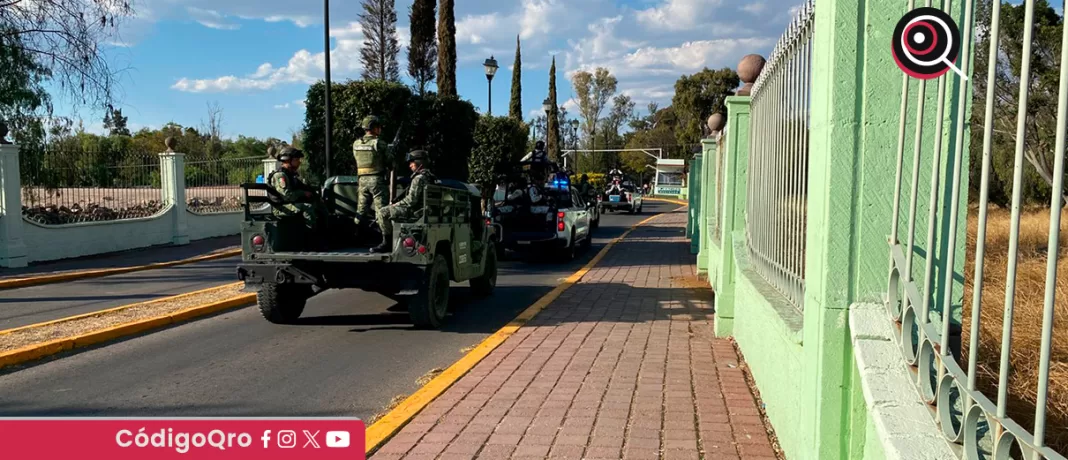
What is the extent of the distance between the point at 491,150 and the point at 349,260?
1779 centimetres

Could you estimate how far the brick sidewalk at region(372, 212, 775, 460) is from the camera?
429 centimetres

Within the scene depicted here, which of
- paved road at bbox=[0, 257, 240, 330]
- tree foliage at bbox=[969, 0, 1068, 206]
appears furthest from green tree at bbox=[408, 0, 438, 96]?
tree foliage at bbox=[969, 0, 1068, 206]

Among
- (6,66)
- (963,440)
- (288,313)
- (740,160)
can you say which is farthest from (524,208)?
(963,440)

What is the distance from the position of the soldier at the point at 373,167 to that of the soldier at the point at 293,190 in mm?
600

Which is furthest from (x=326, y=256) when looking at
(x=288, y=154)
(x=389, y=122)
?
(x=389, y=122)

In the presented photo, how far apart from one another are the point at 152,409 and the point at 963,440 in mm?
4909

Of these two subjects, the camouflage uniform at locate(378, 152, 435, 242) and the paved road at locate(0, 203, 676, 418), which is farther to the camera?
the camouflage uniform at locate(378, 152, 435, 242)

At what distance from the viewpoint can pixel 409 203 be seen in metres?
8.05

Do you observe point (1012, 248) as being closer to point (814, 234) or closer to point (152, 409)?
point (814, 234)

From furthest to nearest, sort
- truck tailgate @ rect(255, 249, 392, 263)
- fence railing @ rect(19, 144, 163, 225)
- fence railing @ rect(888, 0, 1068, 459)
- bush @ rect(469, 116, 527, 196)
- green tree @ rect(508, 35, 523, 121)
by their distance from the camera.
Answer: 1. green tree @ rect(508, 35, 523, 121)
2. bush @ rect(469, 116, 527, 196)
3. fence railing @ rect(19, 144, 163, 225)
4. truck tailgate @ rect(255, 249, 392, 263)
5. fence railing @ rect(888, 0, 1068, 459)

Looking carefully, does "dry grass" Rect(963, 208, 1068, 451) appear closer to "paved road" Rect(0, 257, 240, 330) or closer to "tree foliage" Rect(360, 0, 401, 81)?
"paved road" Rect(0, 257, 240, 330)

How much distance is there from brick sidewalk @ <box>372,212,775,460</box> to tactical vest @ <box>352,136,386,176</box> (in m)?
2.50

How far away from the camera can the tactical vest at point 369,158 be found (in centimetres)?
891

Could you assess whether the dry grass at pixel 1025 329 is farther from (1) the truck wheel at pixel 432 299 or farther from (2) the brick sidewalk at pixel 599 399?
(1) the truck wheel at pixel 432 299
